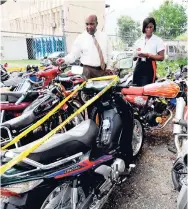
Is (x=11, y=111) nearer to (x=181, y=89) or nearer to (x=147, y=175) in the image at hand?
(x=147, y=175)

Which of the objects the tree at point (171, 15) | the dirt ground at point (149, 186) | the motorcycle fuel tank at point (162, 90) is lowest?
the dirt ground at point (149, 186)

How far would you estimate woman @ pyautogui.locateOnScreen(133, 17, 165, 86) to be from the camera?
367 cm

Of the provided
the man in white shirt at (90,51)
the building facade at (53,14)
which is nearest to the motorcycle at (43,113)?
→ the man in white shirt at (90,51)

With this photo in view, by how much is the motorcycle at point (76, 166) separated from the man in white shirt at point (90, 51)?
5.04 ft

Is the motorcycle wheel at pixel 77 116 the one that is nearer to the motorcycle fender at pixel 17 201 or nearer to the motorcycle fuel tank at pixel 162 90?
the motorcycle fuel tank at pixel 162 90

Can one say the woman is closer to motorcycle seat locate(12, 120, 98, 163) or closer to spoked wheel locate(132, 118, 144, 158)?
spoked wheel locate(132, 118, 144, 158)

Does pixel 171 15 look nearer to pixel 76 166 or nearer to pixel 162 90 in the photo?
Result: pixel 162 90

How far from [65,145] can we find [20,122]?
1.04m

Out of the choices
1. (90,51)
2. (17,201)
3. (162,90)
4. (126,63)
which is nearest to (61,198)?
(17,201)

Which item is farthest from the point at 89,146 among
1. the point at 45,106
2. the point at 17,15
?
the point at 17,15

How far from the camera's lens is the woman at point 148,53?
12.0 feet

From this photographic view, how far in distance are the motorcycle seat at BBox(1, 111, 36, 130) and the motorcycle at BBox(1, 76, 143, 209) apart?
2.38ft

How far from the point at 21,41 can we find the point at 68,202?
14505 mm

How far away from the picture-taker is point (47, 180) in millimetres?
1425
